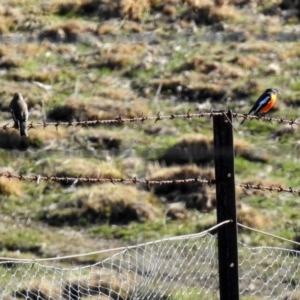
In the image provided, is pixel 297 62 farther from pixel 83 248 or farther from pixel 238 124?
pixel 83 248

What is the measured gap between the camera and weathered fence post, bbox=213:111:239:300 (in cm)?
578

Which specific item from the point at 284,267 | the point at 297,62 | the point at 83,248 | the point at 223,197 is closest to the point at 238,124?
the point at 297,62

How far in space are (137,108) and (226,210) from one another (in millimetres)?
12054

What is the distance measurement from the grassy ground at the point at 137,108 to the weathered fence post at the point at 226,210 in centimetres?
475

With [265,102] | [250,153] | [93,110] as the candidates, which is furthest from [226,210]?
[93,110]

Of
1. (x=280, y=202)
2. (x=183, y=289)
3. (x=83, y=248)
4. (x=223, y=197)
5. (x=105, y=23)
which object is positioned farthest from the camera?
(x=105, y=23)

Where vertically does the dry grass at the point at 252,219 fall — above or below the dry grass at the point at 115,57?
above

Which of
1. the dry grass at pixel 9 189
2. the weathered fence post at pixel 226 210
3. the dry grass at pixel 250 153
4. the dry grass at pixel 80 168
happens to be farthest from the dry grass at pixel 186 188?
the weathered fence post at pixel 226 210

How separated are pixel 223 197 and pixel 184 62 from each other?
14.4m

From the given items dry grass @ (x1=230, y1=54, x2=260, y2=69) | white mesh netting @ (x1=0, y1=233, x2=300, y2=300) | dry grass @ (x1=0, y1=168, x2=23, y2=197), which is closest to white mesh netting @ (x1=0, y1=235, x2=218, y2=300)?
white mesh netting @ (x1=0, y1=233, x2=300, y2=300)

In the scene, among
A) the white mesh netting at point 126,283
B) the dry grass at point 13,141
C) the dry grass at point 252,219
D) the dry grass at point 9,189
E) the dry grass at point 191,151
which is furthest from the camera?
the dry grass at point 13,141

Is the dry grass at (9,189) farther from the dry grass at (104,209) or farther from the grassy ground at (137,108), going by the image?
the dry grass at (104,209)

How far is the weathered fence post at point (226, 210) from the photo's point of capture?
578cm

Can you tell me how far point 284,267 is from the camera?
10.7 m
